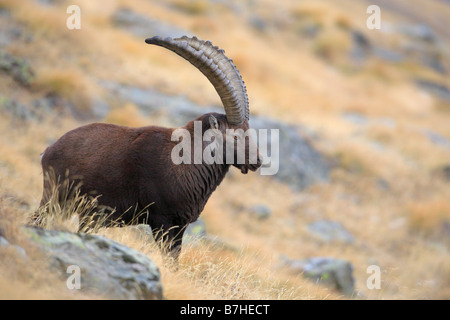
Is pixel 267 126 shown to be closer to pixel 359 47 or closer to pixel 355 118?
pixel 355 118

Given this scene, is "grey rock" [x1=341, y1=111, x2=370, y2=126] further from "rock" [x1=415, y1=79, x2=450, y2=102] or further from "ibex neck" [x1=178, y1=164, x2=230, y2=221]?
"ibex neck" [x1=178, y1=164, x2=230, y2=221]

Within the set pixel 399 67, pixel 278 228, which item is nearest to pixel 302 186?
pixel 278 228

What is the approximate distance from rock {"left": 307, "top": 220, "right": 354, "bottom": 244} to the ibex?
1002 centimetres

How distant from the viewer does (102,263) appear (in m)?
4.48

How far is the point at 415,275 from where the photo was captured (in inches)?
588

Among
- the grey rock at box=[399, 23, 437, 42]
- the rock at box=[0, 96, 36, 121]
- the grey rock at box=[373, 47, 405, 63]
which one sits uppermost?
the grey rock at box=[399, 23, 437, 42]

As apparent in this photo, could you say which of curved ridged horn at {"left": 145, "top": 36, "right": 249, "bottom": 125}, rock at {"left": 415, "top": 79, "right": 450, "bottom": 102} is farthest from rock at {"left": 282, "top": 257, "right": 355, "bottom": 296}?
rock at {"left": 415, "top": 79, "right": 450, "bottom": 102}

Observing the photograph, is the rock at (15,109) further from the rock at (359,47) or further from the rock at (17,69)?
the rock at (359,47)

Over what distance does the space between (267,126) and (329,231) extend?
4.09 m

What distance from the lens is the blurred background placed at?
10.7 meters

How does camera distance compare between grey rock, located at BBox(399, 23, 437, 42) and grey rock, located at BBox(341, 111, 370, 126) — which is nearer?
grey rock, located at BBox(341, 111, 370, 126)

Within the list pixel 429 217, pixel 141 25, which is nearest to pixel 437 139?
pixel 429 217

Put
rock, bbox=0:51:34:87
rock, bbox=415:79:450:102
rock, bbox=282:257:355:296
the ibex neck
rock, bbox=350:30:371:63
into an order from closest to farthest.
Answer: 1. the ibex neck
2. rock, bbox=282:257:355:296
3. rock, bbox=0:51:34:87
4. rock, bbox=415:79:450:102
5. rock, bbox=350:30:371:63
